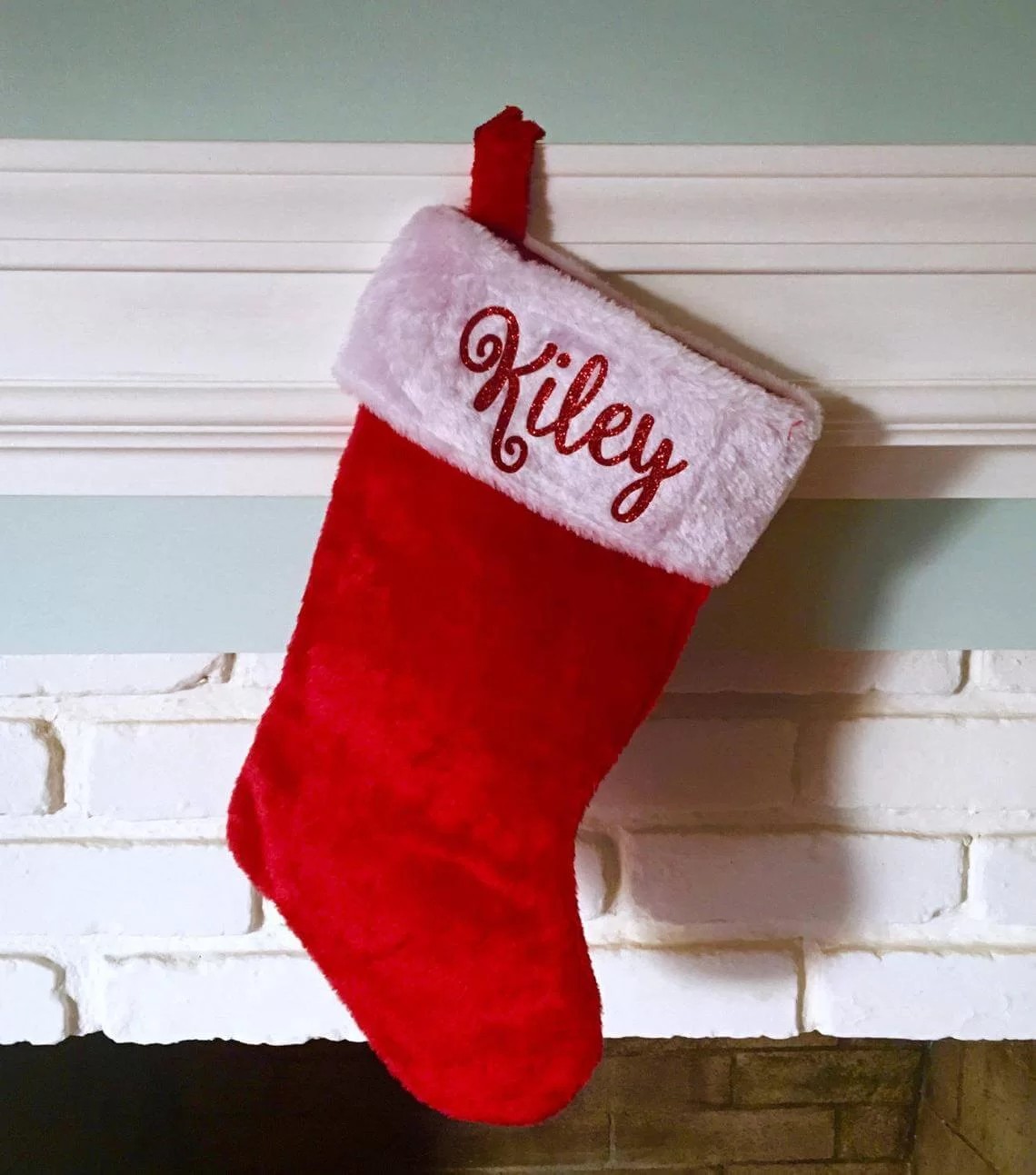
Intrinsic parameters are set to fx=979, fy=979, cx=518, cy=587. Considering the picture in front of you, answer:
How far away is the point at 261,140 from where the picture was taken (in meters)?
0.66

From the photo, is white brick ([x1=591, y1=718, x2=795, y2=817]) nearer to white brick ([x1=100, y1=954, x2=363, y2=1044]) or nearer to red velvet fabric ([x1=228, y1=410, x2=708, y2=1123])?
red velvet fabric ([x1=228, y1=410, x2=708, y2=1123])

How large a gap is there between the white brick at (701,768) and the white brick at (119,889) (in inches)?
12.3

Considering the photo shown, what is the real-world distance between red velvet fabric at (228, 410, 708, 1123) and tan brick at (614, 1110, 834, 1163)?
649mm

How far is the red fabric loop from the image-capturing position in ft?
2.06

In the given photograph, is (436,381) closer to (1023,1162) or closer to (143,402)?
(143,402)

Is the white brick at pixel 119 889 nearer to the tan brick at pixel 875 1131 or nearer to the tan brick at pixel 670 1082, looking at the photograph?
the tan brick at pixel 670 1082

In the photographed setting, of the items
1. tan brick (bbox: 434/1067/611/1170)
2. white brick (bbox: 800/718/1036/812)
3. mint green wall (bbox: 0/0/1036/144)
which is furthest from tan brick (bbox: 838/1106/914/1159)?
mint green wall (bbox: 0/0/1036/144)

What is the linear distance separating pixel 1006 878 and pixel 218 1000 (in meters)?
0.66

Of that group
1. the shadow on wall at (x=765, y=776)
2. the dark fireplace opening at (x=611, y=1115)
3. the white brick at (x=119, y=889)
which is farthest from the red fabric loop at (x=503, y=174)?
the dark fireplace opening at (x=611, y=1115)

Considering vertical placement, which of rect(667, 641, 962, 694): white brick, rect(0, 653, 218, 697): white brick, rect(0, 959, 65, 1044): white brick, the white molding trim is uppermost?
the white molding trim

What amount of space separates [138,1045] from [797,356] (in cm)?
101

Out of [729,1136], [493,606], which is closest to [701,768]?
[493,606]

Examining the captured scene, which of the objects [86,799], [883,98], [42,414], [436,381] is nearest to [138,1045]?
[86,799]

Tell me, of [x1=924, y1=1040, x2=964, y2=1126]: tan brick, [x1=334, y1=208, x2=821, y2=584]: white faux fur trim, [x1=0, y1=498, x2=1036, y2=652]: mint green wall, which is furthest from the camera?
[x1=924, y1=1040, x2=964, y2=1126]: tan brick
